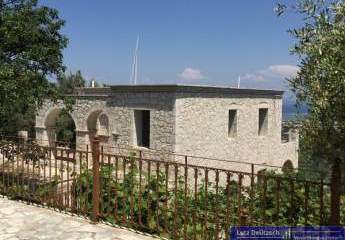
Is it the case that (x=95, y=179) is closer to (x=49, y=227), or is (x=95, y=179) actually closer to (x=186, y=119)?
(x=49, y=227)

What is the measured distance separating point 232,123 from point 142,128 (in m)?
4.64

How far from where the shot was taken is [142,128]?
1923cm

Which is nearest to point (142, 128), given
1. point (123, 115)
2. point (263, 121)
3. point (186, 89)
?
point (123, 115)

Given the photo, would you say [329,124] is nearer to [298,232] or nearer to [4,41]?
[298,232]

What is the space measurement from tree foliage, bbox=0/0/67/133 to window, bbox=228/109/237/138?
34.3ft

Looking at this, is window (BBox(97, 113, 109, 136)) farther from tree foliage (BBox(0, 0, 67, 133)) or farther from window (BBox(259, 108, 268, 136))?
tree foliage (BBox(0, 0, 67, 133))

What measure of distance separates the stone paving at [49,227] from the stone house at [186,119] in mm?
Answer: 9255

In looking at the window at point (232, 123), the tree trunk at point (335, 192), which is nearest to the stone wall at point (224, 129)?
the window at point (232, 123)

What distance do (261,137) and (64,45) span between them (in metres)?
13.9

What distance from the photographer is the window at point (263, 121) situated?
23266 mm

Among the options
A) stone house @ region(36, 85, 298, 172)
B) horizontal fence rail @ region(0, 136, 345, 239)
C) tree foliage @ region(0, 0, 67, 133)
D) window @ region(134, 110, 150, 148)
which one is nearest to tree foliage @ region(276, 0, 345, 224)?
horizontal fence rail @ region(0, 136, 345, 239)

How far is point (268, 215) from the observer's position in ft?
20.2

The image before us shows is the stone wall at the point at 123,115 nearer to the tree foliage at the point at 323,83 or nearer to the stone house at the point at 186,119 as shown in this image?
the stone house at the point at 186,119

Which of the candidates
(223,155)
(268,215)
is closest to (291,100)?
(268,215)
